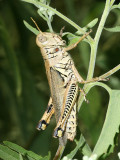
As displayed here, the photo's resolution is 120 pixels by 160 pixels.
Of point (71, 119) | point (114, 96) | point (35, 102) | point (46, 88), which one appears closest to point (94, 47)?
point (114, 96)

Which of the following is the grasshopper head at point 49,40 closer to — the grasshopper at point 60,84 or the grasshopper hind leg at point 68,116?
the grasshopper at point 60,84

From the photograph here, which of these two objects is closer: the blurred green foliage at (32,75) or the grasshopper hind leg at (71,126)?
the grasshopper hind leg at (71,126)

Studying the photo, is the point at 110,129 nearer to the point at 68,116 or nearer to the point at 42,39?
the point at 68,116

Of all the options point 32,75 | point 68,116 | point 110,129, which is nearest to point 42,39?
point 68,116

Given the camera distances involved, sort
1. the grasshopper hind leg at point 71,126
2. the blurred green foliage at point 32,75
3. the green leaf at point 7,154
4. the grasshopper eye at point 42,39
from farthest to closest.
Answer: the blurred green foliage at point 32,75 < the grasshopper eye at point 42,39 < the grasshopper hind leg at point 71,126 < the green leaf at point 7,154

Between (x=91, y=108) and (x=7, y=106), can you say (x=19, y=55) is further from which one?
(x=91, y=108)

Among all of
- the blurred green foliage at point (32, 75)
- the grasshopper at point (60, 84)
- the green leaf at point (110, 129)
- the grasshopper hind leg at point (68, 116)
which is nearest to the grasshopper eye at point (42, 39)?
the grasshopper at point (60, 84)

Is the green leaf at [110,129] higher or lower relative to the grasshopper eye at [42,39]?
lower
